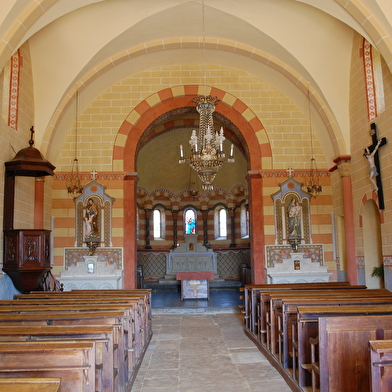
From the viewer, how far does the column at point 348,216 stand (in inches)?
374

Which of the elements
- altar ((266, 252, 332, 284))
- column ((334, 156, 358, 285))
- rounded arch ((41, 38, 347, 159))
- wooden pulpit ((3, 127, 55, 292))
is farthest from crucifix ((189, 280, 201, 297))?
wooden pulpit ((3, 127, 55, 292))

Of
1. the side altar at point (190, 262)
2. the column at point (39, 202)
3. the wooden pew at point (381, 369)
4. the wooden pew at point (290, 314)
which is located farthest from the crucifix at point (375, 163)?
the side altar at point (190, 262)

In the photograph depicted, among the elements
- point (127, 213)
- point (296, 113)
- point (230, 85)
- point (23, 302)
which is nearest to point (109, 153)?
point (127, 213)

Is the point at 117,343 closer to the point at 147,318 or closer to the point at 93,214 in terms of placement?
the point at 147,318

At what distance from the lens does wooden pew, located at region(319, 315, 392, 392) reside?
141 inches

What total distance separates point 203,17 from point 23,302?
6.45 metres

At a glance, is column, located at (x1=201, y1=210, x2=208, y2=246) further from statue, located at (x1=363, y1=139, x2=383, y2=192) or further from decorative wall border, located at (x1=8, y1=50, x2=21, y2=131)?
decorative wall border, located at (x1=8, y1=50, x2=21, y2=131)

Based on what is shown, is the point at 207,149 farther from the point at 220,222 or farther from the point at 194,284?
the point at 220,222

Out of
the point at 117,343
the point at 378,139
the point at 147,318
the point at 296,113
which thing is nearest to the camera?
the point at 117,343

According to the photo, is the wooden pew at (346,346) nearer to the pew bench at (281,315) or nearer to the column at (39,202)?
the pew bench at (281,315)

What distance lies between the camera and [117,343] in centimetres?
413

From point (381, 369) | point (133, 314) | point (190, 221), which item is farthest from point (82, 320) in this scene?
point (190, 221)

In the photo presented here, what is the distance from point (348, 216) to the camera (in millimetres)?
9641

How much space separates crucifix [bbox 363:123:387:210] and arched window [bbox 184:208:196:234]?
988cm
